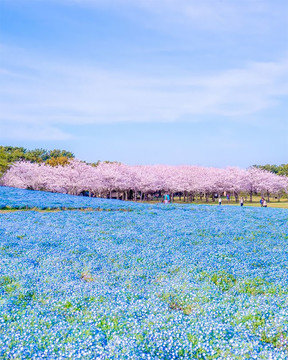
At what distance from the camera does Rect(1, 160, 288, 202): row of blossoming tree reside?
6606 centimetres

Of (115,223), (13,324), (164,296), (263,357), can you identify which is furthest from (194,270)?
(115,223)

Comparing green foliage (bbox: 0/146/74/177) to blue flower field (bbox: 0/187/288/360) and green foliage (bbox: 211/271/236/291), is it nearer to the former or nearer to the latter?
blue flower field (bbox: 0/187/288/360)

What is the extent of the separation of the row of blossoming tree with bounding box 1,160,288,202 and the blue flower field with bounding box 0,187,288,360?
170 feet

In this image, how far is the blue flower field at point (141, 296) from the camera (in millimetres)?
5672

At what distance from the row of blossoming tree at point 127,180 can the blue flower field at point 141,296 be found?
51.9m

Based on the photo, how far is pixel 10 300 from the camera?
770 cm

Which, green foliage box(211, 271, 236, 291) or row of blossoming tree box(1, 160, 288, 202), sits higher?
row of blossoming tree box(1, 160, 288, 202)

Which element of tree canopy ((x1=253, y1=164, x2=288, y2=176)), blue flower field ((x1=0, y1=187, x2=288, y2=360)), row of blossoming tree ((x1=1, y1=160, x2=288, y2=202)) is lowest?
blue flower field ((x1=0, y1=187, x2=288, y2=360))

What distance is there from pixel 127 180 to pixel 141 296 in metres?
64.0

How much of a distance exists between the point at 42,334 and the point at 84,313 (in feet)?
3.94

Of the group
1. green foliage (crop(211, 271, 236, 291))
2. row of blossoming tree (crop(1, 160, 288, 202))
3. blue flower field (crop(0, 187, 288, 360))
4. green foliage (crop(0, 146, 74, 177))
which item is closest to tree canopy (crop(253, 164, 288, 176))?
row of blossoming tree (crop(1, 160, 288, 202))

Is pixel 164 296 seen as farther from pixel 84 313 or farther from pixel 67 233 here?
pixel 67 233

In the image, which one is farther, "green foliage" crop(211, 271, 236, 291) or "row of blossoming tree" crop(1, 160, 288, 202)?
"row of blossoming tree" crop(1, 160, 288, 202)

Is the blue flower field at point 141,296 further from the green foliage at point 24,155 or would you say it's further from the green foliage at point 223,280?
the green foliage at point 24,155
